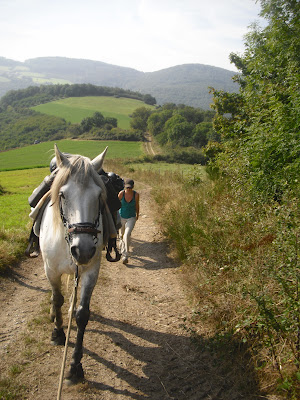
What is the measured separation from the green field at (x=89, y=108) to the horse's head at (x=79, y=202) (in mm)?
76114

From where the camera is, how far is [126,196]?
24.8 feet

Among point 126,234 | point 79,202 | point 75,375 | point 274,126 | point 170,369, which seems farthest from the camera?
point 126,234

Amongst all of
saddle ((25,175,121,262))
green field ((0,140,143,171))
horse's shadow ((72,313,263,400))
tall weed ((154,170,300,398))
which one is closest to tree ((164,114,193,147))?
green field ((0,140,143,171))

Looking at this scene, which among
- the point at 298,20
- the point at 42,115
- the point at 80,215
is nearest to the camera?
the point at 80,215

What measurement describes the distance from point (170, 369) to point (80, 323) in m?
1.24

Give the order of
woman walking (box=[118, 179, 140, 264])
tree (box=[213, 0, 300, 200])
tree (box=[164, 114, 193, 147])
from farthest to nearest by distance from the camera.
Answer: tree (box=[164, 114, 193, 147]), woman walking (box=[118, 179, 140, 264]), tree (box=[213, 0, 300, 200])

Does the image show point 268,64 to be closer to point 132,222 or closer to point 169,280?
point 132,222

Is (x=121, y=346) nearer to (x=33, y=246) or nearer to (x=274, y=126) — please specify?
(x=33, y=246)

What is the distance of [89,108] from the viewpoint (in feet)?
308

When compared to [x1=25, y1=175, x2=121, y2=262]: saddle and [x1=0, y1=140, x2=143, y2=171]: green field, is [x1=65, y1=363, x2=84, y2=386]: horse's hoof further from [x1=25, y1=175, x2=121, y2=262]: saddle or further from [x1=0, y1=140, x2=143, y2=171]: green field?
[x1=0, y1=140, x2=143, y2=171]: green field

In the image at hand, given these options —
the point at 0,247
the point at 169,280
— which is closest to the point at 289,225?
the point at 169,280

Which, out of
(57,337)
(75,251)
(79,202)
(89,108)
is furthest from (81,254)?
(89,108)

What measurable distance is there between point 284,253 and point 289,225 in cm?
35

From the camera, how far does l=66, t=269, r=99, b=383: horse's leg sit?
3.24 meters
